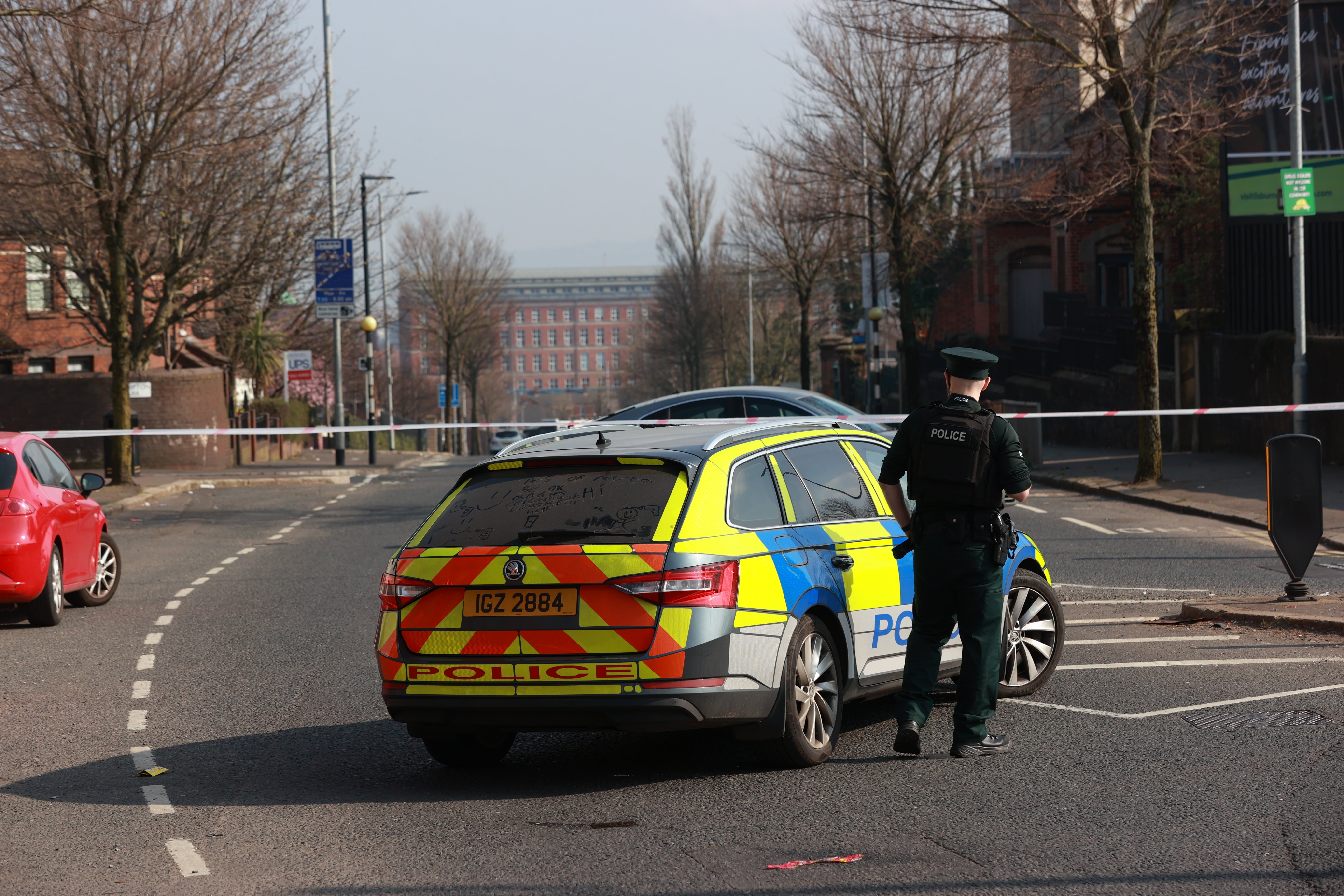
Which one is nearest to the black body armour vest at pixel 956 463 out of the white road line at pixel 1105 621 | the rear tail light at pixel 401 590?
the rear tail light at pixel 401 590

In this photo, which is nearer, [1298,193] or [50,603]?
[50,603]

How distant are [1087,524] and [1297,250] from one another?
630 centimetres

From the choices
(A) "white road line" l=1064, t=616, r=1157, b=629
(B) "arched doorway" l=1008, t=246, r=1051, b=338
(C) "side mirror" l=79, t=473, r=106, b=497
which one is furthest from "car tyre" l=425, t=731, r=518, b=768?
(B) "arched doorway" l=1008, t=246, r=1051, b=338

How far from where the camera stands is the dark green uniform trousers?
20.9ft

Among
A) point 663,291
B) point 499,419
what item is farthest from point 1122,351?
point 499,419

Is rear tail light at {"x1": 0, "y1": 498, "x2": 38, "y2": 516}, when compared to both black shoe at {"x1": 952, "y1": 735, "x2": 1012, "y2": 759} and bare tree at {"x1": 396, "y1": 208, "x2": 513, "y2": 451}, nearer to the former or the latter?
black shoe at {"x1": 952, "y1": 735, "x2": 1012, "y2": 759}

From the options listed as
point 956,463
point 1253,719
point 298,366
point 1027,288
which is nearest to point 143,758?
point 956,463

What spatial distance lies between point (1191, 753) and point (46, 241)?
93.2 feet

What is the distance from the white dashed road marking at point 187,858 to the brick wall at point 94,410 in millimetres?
28384

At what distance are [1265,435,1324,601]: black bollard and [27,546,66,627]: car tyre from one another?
9245mm

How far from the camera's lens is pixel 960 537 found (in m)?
6.30

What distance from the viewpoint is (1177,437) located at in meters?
26.6

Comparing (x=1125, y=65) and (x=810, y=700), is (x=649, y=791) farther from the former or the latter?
(x=1125, y=65)

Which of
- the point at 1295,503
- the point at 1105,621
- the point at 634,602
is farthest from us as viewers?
the point at 1295,503
